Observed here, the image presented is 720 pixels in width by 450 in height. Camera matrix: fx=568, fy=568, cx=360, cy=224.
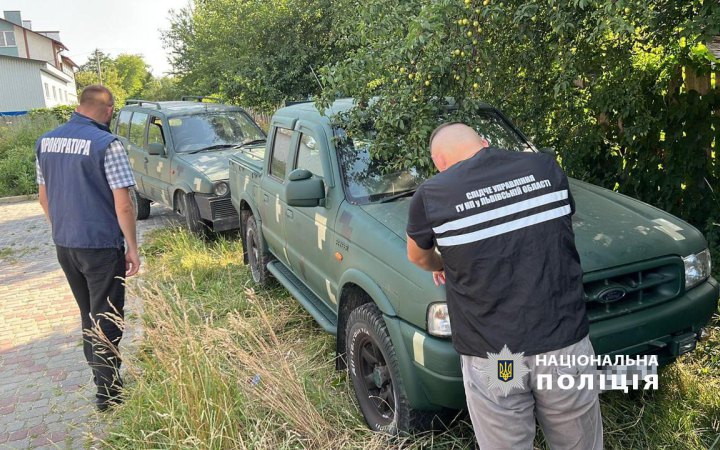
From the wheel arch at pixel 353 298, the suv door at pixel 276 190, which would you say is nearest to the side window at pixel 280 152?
the suv door at pixel 276 190

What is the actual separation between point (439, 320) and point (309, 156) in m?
2.07

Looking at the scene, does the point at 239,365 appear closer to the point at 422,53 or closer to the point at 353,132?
the point at 353,132

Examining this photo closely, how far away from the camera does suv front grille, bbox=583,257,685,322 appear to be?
2801 millimetres

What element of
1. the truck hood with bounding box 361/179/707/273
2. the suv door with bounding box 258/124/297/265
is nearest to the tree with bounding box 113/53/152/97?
the suv door with bounding box 258/124/297/265

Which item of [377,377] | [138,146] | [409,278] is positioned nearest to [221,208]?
[138,146]

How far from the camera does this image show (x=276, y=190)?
488 cm

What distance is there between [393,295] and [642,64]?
11.6 feet

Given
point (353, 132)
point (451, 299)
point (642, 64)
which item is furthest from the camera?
point (642, 64)

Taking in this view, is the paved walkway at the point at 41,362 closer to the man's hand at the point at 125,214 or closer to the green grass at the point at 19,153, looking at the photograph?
the man's hand at the point at 125,214

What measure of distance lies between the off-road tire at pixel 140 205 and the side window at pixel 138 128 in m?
0.94

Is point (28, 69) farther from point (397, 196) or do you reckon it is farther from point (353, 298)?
point (353, 298)

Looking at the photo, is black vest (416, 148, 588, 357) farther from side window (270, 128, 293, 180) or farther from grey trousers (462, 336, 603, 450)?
side window (270, 128, 293, 180)

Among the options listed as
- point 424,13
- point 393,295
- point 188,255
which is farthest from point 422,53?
point 188,255

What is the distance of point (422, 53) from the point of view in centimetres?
379
